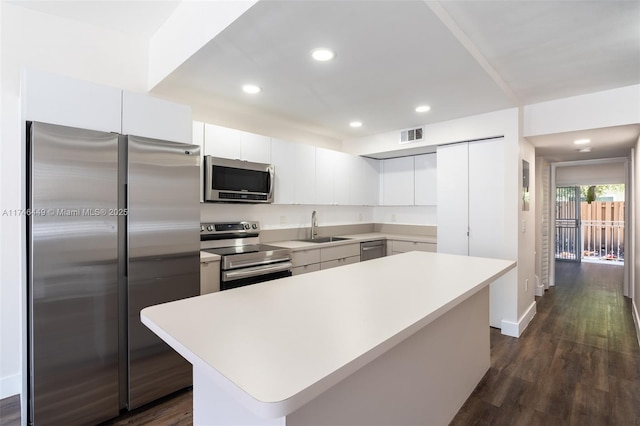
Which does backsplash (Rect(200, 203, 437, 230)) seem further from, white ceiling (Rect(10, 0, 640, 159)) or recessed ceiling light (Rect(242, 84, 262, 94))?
recessed ceiling light (Rect(242, 84, 262, 94))

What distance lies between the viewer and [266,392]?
2.27 feet

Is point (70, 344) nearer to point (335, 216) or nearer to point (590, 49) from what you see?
point (335, 216)

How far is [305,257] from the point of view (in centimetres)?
348

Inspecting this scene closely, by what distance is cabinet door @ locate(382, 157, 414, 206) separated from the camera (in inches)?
185

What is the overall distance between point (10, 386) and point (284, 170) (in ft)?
9.35

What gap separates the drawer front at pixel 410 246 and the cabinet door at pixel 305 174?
54.5 inches

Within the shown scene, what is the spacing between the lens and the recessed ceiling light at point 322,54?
2.05m

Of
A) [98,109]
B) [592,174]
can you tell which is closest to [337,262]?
[98,109]

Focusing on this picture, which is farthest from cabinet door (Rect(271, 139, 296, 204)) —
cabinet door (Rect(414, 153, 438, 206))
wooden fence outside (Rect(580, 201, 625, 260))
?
wooden fence outside (Rect(580, 201, 625, 260))

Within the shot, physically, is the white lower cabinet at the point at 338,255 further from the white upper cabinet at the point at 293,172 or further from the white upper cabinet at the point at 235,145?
the white upper cabinet at the point at 235,145

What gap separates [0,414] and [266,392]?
8.21 ft

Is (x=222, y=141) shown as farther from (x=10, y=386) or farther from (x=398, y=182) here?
(x=398, y=182)

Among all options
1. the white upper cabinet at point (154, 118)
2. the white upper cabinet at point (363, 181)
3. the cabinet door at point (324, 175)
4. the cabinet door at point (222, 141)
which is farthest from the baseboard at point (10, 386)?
the white upper cabinet at point (363, 181)

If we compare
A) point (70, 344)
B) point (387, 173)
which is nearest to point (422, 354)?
point (70, 344)
